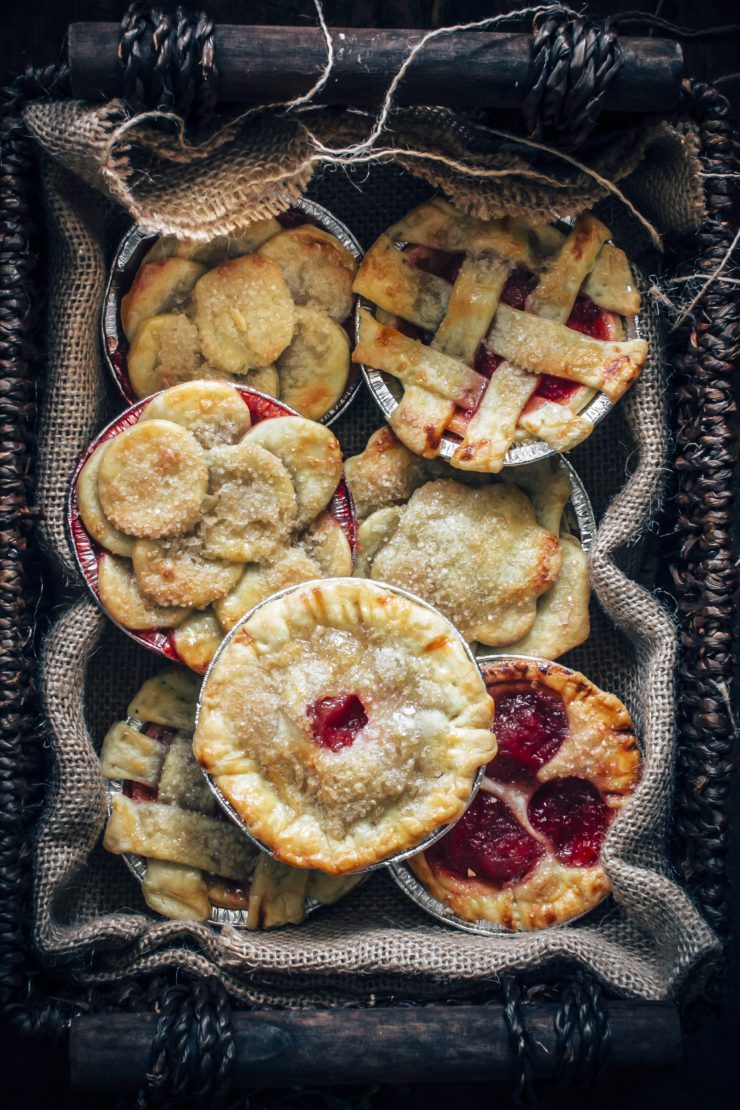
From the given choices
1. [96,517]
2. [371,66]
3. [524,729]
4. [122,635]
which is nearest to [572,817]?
[524,729]

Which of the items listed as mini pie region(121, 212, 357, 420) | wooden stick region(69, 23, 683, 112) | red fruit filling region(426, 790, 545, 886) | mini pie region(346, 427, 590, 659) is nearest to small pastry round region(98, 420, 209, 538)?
mini pie region(121, 212, 357, 420)

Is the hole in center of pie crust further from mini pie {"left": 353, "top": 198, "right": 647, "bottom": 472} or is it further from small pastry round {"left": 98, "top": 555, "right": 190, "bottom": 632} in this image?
mini pie {"left": 353, "top": 198, "right": 647, "bottom": 472}

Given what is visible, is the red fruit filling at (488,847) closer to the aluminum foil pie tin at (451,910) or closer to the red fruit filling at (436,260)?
the aluminum foil pie tin at (451,910)

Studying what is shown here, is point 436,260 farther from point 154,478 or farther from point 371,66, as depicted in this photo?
point 154,478

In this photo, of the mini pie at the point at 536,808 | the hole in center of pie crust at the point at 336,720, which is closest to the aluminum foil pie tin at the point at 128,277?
the hole in center of pie crust at the point at 336,720

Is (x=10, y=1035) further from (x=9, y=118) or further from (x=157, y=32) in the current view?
(x=157, y=32)

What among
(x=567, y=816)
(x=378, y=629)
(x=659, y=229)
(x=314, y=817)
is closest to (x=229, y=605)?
(x=378, y=629)
